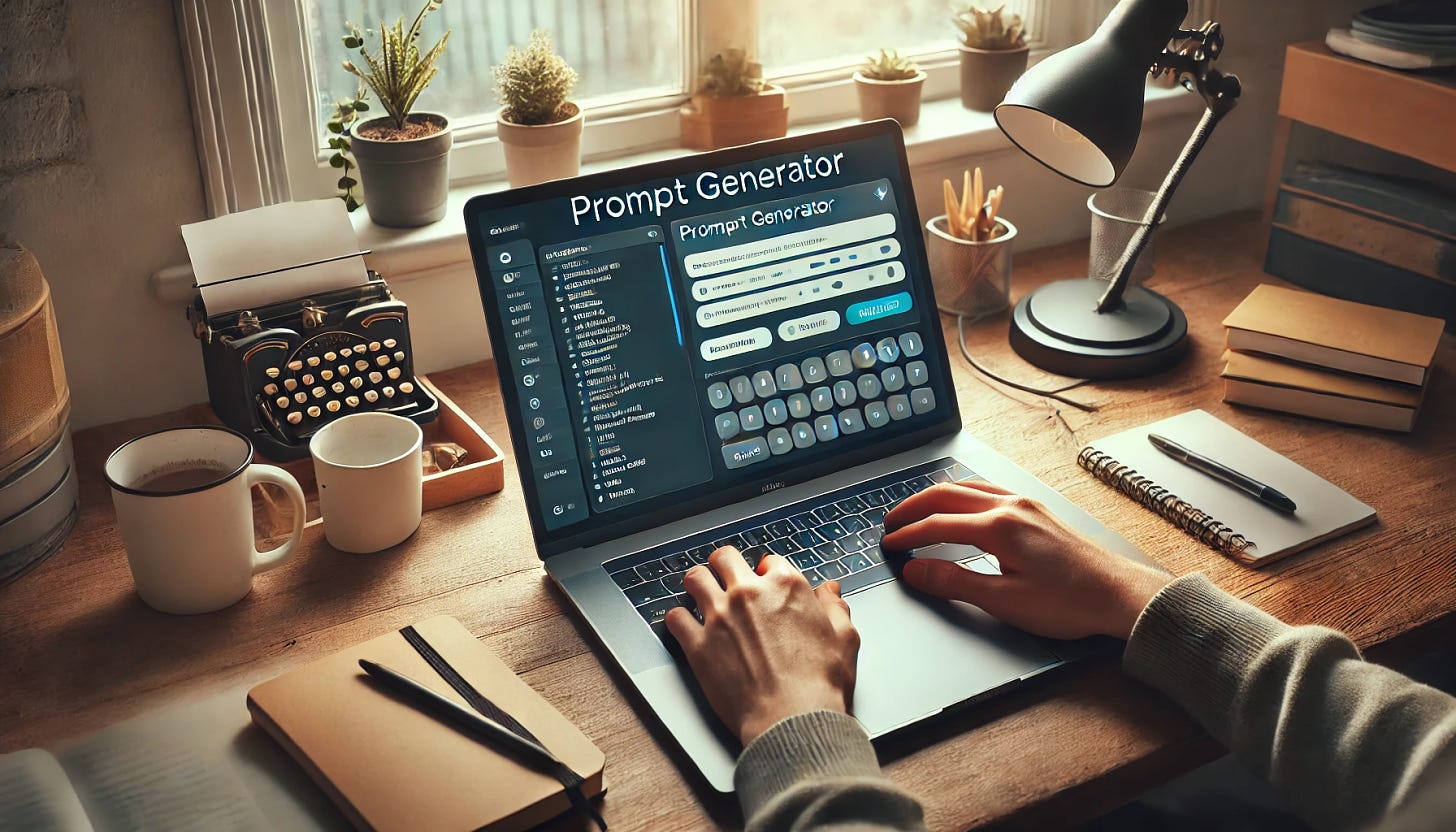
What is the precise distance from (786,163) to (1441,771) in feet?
2.29

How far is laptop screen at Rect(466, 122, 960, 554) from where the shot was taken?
3.33ft

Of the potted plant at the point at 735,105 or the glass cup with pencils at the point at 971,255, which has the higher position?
the potted plant at the point at 735,105

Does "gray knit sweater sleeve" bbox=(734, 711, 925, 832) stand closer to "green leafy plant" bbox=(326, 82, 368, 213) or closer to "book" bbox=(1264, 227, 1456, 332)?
"green leafy plant" bbox=(326, 82, 368, 213)

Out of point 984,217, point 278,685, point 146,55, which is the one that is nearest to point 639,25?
point 984,217

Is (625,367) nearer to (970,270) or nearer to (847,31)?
(970,270)

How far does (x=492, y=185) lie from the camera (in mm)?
1515

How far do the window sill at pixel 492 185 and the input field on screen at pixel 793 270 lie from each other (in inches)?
11.0

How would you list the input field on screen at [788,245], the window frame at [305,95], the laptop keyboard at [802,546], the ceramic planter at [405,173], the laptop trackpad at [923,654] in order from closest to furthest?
the laptop trackpad at [923,654] < the laptop keyboard at [802,546] < the input field on screen at [788,245] < the window frame at [305,95] < the ceramic planter at [405,173]

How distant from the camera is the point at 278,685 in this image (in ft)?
2.79

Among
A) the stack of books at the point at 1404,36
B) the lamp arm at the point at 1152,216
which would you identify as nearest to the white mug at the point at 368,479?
the lamp arm at the point at 1152,216

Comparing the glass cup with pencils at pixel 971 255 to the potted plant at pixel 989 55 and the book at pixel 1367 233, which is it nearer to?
the potted plant at pixel 989 55

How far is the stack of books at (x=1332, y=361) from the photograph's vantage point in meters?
1.24

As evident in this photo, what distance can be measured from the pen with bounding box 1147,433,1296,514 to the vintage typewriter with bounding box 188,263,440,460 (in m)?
0.73

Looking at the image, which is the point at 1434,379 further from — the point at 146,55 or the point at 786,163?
the point at 146,55
